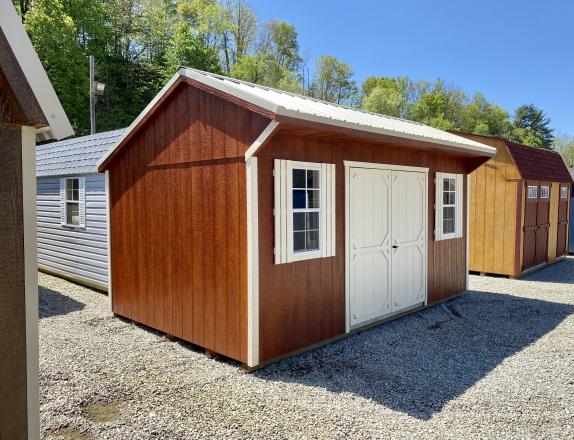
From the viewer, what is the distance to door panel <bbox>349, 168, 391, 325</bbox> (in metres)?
5.43

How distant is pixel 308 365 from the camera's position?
4.51 m

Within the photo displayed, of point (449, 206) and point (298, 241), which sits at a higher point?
point (449, 206)

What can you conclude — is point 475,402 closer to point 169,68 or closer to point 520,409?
point 520,409

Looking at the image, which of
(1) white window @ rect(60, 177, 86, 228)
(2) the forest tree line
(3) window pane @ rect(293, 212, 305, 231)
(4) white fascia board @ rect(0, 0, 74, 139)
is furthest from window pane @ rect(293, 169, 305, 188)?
(2) the forest tree line

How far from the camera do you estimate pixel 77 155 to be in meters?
8.81

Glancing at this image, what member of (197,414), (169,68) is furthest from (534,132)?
(197,414)

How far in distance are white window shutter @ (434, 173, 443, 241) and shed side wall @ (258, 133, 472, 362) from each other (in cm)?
108

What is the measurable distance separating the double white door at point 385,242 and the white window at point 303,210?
1.42 ft

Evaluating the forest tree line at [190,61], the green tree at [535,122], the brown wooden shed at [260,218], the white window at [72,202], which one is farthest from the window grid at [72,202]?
the green tree at [535,122]

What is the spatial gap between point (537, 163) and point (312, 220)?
7780 millimetres

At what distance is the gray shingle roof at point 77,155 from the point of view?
322 inches

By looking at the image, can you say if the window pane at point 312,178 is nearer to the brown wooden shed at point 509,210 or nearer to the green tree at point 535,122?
the brown wooden shed at point 509,210

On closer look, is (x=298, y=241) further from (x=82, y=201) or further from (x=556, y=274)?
(x=556, y=274)

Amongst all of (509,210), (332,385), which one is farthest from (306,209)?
(509,210)
